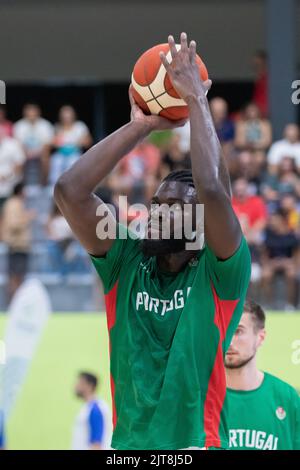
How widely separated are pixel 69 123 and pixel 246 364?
30.6 ft

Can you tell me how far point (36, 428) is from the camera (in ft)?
34.1

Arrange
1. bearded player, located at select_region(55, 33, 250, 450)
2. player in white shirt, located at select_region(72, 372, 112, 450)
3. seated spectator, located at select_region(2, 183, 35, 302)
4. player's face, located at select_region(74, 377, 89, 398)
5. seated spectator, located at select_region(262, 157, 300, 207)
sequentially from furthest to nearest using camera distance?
seated spectator, located at select_region(262, 157, 300, 207) < seated spectator, located at select_region(2, 183, 35, 302) < player's face, located at select_region(74, 377, 89, 398) < player in white shirt, located at select_region(72, 372, 112, 450) < bearded player, located at select_region(55, 33, 250, 450)

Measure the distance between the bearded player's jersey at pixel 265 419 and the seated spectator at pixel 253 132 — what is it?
8.53 metres

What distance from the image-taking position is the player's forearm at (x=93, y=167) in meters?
4.09

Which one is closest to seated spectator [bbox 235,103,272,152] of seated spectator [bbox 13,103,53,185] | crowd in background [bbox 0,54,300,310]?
crowd in background [bbox 0,54,300,310]

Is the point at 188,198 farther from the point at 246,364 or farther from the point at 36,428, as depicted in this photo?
the point at 36,428

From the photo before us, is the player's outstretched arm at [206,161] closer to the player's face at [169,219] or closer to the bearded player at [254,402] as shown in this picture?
the player's face at [169,219]

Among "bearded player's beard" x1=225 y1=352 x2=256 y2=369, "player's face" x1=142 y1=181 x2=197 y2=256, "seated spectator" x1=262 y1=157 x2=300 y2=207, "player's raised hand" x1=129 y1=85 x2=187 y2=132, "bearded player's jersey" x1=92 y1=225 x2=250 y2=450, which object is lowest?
"bearded player's jersey" x1=92 y1=225 x2=250 y2=450

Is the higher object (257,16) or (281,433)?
(257,16)

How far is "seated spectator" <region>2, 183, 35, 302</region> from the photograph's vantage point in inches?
476

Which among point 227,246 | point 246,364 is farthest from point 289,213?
point 227,246

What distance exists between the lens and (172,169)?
13.2 meters

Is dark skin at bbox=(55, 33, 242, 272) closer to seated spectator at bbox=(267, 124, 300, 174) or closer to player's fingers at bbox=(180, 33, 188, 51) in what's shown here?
player's fingers at bbox=(180, 33, 188, 51)

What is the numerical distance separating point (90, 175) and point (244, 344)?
5.78ft
